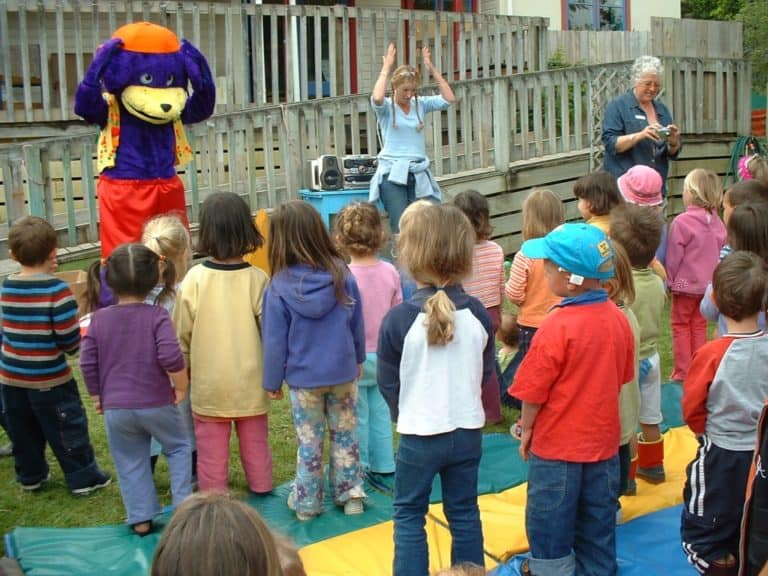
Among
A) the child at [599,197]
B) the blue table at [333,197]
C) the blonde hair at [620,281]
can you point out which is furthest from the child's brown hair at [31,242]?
the blue table at [333,197]

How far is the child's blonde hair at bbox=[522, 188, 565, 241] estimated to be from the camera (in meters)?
5.25

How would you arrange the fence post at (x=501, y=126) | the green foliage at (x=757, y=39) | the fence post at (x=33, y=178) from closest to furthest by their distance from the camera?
1. the fence post at (x=33, y=178)
2. the fence post at (x=501, y=126)
3. the green foliage at (x=757, y=39)

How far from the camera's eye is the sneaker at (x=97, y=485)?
488 cm

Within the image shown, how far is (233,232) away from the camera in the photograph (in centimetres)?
449

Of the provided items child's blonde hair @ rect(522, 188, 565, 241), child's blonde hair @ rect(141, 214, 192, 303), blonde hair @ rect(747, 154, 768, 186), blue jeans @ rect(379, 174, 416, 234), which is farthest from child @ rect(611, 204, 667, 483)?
blue jeans @ rect(379, 174, 416, 234)

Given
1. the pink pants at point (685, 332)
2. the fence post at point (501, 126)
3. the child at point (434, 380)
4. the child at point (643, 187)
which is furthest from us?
the fence post at point (501, 126)

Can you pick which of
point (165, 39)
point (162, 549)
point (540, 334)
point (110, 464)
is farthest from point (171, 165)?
point (162, 549)

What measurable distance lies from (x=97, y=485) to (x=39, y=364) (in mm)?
761

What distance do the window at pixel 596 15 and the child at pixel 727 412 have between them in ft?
46.0

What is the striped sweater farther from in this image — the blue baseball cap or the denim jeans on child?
the blue baseball cap

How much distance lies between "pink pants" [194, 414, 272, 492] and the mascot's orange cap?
3.26m

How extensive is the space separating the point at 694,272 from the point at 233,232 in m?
3.28

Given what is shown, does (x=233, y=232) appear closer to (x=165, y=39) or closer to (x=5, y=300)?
(x=5, y=300)

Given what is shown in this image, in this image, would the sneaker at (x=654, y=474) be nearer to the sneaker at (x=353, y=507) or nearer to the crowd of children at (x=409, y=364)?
the crowd of children at (x=409, y=364)
